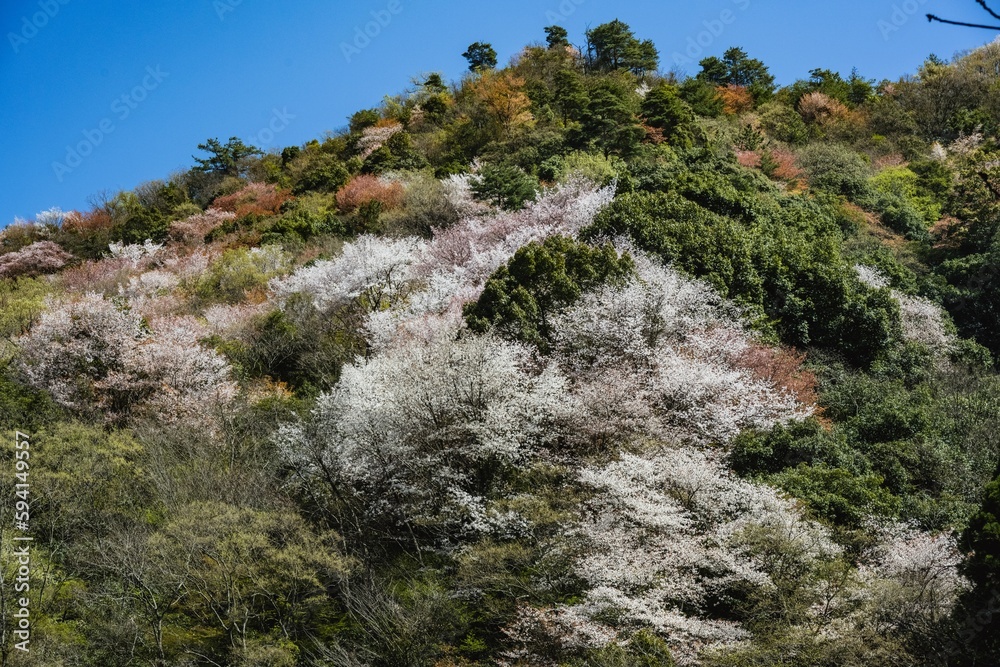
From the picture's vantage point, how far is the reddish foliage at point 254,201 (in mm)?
45125

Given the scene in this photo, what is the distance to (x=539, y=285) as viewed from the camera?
66.6ft

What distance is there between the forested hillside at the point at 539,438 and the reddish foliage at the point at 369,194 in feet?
11.0

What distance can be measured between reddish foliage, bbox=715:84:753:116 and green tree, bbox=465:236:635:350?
104ft

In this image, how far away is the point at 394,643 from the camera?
43.5ft

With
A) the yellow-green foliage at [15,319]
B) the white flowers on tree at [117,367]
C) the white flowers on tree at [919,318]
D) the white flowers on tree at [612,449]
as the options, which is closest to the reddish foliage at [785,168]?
the white flowers on tree at [919,318]

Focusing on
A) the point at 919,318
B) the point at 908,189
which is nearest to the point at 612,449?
the point at 919,318

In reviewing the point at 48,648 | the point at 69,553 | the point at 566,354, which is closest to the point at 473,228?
the point at 566,354

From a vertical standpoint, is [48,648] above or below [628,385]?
below

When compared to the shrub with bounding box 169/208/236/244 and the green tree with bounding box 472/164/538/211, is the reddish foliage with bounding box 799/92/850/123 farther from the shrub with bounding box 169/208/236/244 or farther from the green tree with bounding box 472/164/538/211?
the shrub with bounding box 169/208/236/244

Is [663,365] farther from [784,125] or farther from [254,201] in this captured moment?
[254,201]

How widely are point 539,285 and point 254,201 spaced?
32400 mm

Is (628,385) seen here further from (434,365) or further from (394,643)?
(394,643)

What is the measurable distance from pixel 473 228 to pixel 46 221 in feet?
110

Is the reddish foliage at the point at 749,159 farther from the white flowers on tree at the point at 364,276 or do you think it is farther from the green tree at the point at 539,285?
the green tree at the point at 539,285
